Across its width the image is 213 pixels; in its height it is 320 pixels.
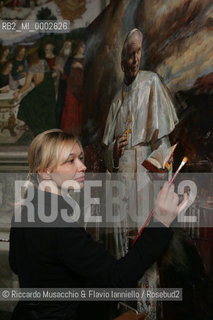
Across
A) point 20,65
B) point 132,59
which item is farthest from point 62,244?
point 20,65

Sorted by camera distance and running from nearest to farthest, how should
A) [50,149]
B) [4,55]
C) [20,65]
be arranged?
[50,149], [20,65], [4,55]

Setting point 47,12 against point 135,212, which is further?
point 47,12

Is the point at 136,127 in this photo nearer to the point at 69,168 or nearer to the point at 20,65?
the point at 69,168

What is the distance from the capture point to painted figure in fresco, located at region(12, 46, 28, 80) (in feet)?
16.8

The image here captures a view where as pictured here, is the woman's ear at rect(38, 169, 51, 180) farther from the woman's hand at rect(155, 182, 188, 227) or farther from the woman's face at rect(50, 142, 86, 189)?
the woman's hand at rect(155, 182, 188, 227)

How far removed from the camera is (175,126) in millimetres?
2277

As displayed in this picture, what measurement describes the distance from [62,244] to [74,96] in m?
2.99

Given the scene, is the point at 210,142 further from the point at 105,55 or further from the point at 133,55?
the point at 105,55

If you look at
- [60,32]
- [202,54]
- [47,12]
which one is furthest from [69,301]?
[47,12]

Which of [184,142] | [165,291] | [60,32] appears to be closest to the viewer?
[184,142]

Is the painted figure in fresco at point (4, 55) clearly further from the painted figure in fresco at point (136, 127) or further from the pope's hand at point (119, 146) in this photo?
the pope's hand at point (119, 146)

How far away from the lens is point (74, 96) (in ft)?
14.8

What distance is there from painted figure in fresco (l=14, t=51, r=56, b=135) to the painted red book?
248cm

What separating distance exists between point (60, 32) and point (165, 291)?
12.6 ft
